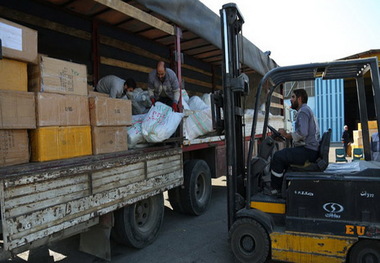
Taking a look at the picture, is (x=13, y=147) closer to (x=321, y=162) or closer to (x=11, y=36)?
(x=11, y=36)

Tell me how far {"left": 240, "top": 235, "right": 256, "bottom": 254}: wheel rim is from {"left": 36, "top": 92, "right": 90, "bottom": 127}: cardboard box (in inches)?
83.4

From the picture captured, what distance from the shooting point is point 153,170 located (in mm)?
3875

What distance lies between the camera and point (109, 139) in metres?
3.41

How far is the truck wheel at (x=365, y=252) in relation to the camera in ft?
9.04

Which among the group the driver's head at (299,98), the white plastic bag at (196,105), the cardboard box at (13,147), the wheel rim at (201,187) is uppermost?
the white plastic bag at (196,105)

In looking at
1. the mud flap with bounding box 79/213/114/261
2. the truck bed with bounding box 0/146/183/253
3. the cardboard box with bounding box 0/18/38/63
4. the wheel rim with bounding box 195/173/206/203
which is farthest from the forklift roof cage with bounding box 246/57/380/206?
the cardboard box with bounding box 0/18/38/63

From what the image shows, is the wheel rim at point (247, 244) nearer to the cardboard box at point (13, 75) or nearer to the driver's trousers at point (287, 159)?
the driver's trousers at point (287, 159)

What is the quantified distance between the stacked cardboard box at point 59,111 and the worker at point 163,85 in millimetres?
1629

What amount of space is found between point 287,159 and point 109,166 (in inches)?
77.8

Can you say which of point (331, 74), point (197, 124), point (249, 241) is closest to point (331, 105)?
point (197, 124)

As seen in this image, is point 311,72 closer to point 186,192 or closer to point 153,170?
point 153,170

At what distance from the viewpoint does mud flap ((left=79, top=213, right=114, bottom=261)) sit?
3.26m

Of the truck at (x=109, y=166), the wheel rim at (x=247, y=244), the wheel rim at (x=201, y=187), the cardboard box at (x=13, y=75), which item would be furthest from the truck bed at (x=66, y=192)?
the wheel rim at (x=201, y=187)

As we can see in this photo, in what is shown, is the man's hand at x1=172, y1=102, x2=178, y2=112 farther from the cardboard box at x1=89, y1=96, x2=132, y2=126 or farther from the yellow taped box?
the yellow taped box
